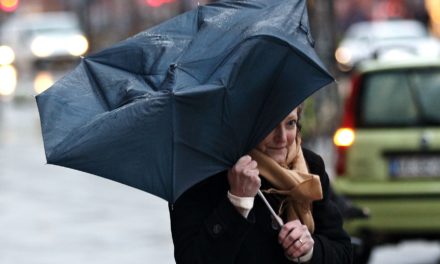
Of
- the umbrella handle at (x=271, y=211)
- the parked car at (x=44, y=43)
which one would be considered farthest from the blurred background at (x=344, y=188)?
the parked car at (x=44, y=43)

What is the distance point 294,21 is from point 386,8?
53.5 meters

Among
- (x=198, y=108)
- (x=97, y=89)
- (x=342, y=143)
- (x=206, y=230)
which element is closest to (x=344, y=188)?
(x=342, y=143)

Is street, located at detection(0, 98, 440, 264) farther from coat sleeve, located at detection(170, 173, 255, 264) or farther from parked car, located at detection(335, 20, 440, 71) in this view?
parked car, located at detection(335, 20, 440, 71)

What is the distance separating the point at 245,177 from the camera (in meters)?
3.82

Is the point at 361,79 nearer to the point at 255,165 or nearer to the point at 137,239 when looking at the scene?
the point at 137,239

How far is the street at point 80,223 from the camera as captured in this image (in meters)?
11.3

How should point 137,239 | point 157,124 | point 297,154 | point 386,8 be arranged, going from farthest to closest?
point 386,8 → point 137,239 → point 297,154 → point 157,124

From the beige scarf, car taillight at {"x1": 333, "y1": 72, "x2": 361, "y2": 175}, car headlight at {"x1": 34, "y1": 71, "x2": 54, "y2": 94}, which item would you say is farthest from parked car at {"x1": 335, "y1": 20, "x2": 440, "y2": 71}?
the beige scarf

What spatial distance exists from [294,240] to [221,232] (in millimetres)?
202

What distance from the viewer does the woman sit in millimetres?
3865

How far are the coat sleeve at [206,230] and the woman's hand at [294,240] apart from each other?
0.09 m

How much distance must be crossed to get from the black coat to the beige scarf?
42 millimetres

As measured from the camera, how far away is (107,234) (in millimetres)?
12578

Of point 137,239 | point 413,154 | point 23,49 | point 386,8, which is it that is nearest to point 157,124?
point 413,154
